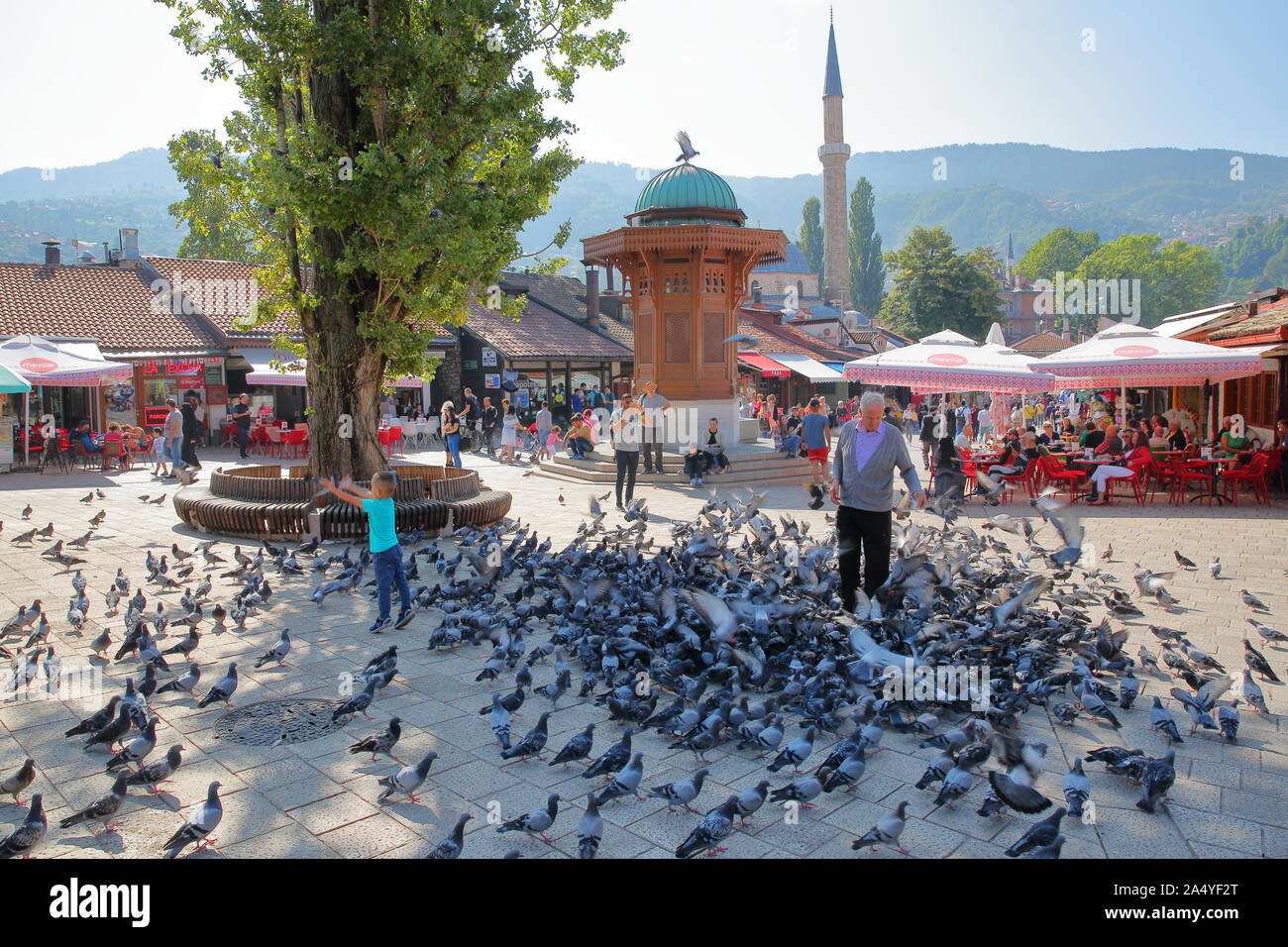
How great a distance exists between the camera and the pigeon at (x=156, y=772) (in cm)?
429

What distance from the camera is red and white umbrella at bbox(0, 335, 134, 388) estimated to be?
19.3 meters

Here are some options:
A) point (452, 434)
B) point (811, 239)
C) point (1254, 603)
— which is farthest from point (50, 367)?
point (811, 239)

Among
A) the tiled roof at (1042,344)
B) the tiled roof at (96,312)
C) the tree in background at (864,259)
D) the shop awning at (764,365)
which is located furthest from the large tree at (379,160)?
the tree in background at (864,259)

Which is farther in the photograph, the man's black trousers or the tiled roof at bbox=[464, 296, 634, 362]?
the tiled roof at bbox=[464, 296, 634, 362]

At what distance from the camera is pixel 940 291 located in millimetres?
53344

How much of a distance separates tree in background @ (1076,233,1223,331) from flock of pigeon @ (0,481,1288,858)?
98.2m

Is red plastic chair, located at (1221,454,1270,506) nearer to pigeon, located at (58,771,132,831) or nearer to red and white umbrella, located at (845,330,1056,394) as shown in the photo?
red and white umbrella, located at (845,330,1056,394)

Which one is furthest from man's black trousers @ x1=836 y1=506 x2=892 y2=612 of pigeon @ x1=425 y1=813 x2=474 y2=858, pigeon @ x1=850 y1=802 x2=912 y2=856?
pigeon @ x1=425 y1=813 x2=474 y2=858

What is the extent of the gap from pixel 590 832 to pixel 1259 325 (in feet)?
60.7

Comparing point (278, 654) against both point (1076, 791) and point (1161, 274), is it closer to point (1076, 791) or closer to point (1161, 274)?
point (1076, 791)

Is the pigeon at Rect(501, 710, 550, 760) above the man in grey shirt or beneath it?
beneath

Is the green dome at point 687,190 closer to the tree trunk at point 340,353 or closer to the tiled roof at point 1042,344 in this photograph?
the tree trunk at point 340,353
